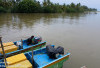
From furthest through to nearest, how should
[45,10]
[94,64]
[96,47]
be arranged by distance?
[45,10] < [96,47] < [94,64]

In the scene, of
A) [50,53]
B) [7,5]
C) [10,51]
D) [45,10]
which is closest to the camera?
[50,53]

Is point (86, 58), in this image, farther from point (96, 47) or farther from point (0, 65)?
point (0, 65)

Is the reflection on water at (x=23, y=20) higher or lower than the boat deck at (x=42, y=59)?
higher

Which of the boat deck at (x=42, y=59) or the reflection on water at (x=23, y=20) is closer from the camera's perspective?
the boat deck at (x=42, y=59)

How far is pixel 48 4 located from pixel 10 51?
4163 centimetres

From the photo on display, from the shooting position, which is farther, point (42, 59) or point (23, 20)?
point (23, 20)

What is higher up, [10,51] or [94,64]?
[10,51]

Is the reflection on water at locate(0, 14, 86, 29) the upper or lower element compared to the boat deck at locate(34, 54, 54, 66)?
upper

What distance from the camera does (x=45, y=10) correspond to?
39.2 m

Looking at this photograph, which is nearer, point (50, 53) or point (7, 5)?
point (50, 53)

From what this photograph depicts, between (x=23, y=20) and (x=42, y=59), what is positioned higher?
(x=23, y=20)

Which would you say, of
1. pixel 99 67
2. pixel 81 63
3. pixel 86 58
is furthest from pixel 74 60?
pixel 99 67

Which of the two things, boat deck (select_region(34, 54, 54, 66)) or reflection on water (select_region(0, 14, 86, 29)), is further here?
reflection on water (select_region(0, 14, 86, 29))

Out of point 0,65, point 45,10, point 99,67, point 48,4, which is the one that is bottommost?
point 99,67
